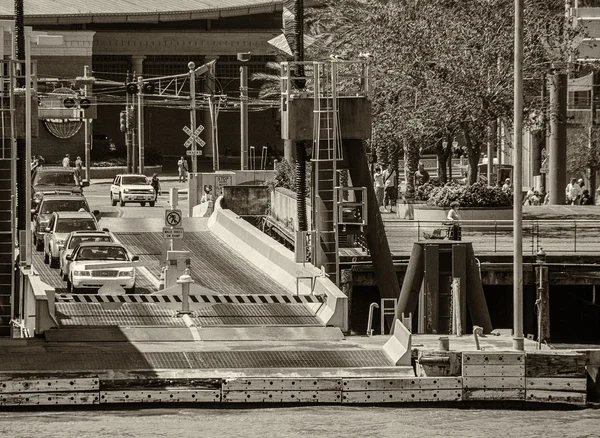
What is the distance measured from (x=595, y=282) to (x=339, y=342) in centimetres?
1320

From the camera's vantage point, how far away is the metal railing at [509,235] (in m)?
44.2

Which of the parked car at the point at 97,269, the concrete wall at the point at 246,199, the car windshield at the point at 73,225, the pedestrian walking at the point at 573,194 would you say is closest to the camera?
the parked car at the point at 97,269

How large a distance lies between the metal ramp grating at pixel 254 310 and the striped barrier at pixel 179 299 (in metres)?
0.22

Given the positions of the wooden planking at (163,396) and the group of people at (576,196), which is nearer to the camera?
the wooden planking at (163,396)

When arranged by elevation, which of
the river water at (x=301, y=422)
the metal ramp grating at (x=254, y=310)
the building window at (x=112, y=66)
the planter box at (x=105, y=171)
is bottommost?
the river water at (x=301, y=422)

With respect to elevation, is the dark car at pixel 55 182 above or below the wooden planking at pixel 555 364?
above

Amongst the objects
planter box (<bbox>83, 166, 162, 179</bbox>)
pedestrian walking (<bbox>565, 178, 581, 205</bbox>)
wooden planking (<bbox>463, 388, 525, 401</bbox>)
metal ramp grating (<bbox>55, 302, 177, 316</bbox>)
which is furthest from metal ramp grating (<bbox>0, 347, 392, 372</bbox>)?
planter box (<bbox>83, 166, 162, 179</bbox>)

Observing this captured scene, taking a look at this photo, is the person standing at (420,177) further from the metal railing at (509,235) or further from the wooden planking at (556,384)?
the wooden planking at (556,384)

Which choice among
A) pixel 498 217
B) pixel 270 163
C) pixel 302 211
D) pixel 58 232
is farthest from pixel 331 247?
pixel 270 163

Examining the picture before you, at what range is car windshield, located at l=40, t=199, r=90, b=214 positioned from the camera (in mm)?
49531

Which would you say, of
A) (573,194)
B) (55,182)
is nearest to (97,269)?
(55,182)

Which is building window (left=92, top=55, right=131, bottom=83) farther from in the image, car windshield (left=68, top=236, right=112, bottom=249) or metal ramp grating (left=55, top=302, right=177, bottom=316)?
metal ramp grating (left=55, top=302, right=177, bottom=316)

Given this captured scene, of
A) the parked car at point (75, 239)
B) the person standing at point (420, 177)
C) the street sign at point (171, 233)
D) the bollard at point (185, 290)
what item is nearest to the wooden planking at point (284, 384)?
the bollard at point (185, 290)

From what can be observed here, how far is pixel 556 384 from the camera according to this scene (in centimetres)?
2675
